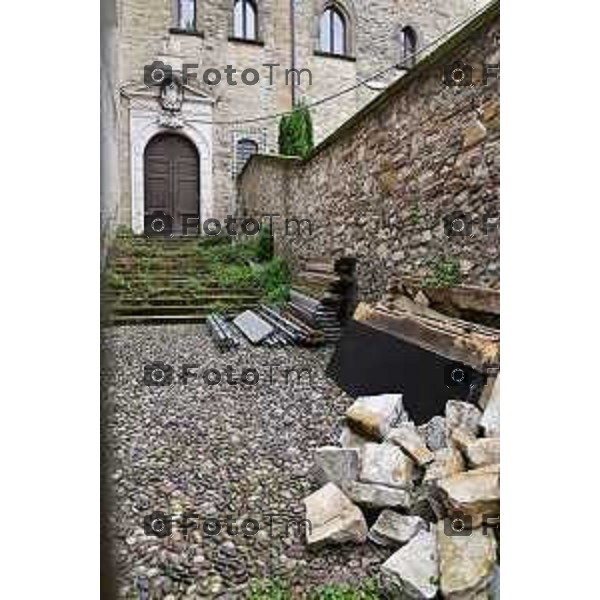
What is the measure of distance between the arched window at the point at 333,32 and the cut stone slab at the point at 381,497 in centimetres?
109

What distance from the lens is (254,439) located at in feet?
3.75

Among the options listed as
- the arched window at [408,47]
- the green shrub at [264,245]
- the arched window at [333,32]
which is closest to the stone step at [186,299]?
the green shrub at [264,245]

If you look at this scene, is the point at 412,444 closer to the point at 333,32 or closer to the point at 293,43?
the point at 293,43

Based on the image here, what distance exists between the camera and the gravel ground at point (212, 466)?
3.17 ft

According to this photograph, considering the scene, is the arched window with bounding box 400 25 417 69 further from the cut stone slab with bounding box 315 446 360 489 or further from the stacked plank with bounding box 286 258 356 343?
the cut stone slab with bounding box 315 446 360 489

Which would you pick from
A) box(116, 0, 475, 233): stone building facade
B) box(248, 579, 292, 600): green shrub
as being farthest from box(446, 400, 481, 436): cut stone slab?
box(116, 0, 475, 233): stone building facade

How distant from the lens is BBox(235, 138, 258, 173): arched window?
1522 mm

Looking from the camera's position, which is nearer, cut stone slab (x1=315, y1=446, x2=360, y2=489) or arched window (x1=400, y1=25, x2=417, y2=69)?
cut stone slab (x1=315, y1=446, x2=360, y2=489)

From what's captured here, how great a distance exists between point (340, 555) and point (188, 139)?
3.21 ft

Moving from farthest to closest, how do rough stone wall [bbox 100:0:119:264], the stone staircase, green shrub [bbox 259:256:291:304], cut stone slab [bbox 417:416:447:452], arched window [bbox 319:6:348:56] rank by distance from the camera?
arched window [bbox 319:6:348:56]
green shrub [bbox 259:256:291:304]
cut stone slab [bbox 417:416:447:452]
the stone staircase
rough stone wall [bbox 100:0:119:264]
